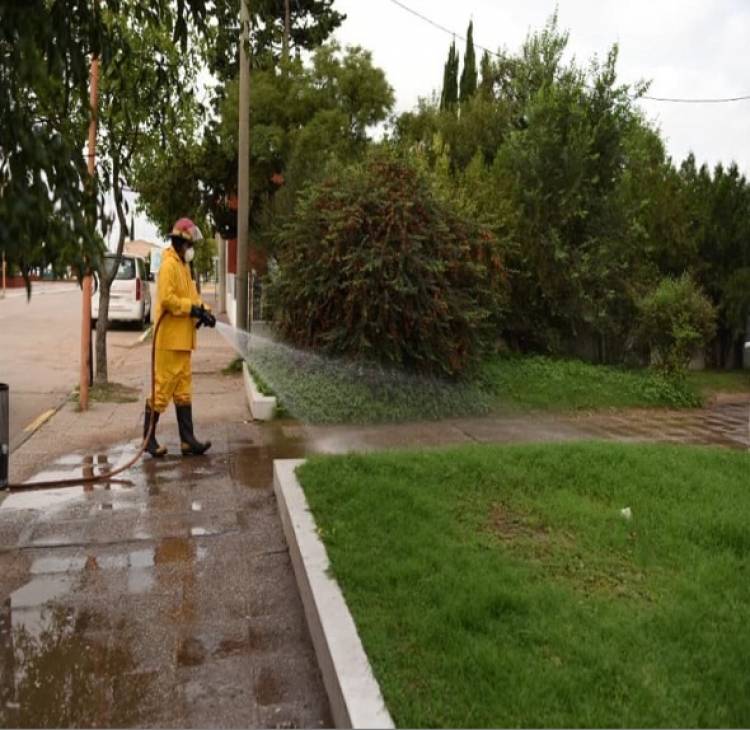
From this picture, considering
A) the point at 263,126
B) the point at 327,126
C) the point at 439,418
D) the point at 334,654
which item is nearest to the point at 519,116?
the point at 327,126

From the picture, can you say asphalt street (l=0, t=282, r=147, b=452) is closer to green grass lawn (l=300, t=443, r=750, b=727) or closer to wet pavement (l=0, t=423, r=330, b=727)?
wet pavement (l=0, t=423, r=330, b=727)

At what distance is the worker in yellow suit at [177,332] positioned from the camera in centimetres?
750

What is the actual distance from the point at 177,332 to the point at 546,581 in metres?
4.44

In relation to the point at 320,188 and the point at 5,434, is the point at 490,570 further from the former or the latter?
the point at 320,188

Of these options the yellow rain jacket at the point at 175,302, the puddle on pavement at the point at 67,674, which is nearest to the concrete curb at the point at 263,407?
the yellow rain jacket at the point at 175,302

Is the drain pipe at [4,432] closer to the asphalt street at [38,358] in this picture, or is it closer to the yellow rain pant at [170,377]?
the asphalt street at [38,358]

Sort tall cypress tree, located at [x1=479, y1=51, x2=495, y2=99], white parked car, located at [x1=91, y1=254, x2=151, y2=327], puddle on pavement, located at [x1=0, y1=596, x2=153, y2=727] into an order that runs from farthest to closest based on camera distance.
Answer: tall cypress tree, located at [x1=479, y1=51, x2=495, y2=99]
white parked car, located at [x1=91, y1=254, x2=151, y2=327]
puddle on pavement, located at [x1=0, y1=596, x2=153, y2=727]

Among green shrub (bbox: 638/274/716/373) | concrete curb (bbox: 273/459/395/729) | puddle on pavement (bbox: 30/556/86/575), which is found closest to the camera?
concrete curb (bbox: 273/459/395/729)

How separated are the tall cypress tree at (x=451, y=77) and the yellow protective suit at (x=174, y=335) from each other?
2341cm

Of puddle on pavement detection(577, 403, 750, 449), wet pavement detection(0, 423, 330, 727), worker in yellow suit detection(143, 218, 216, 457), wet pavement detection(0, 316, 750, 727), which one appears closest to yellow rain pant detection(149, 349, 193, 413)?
worker in yellow suit detection(143, 218, 216, 457)

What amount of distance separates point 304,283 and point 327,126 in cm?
599

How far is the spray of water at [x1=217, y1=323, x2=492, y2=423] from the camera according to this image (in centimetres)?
927

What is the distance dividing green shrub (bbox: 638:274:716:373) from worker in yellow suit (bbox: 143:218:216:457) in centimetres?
651

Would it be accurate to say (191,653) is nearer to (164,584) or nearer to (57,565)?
(164,584)
